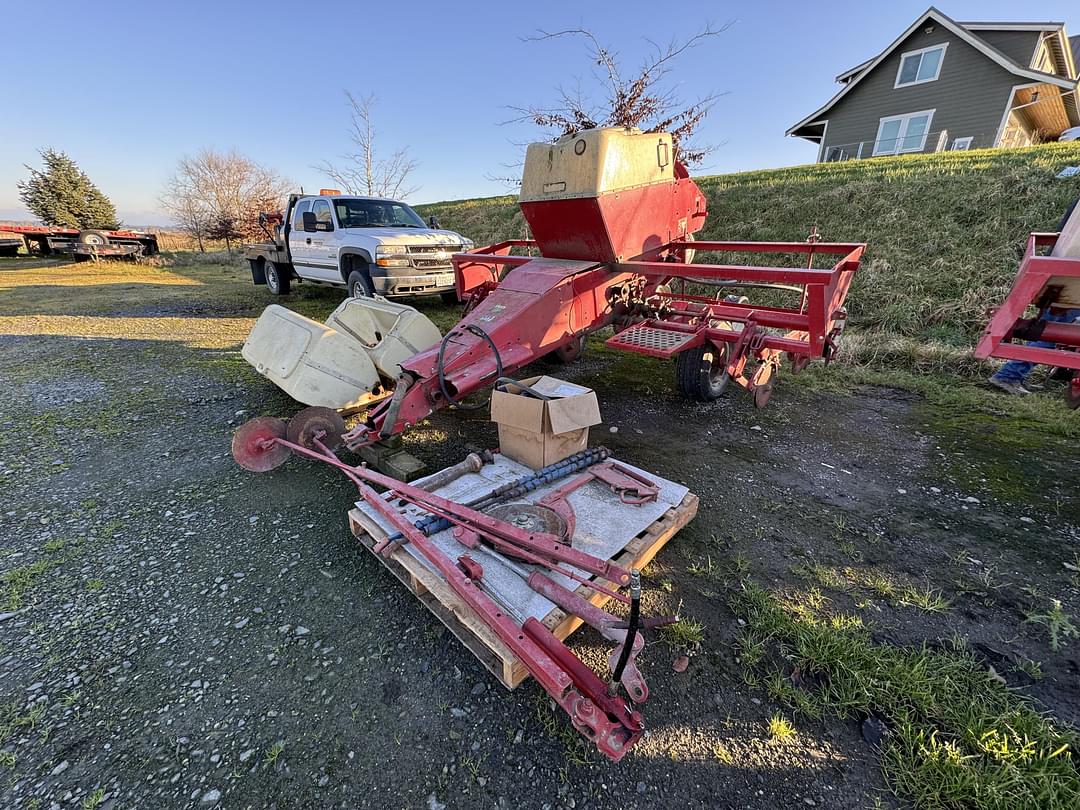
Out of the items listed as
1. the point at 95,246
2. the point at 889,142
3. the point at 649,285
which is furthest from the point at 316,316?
the point at 889,142

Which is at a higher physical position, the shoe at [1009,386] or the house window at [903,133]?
the house window at [903,133]

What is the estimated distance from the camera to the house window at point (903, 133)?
16.6 meters

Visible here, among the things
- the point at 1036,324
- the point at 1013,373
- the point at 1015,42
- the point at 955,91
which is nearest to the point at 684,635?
the point at 1036,324

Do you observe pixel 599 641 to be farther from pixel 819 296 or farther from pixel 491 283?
pixel 491 283

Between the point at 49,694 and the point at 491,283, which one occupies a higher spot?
the point at 491,283

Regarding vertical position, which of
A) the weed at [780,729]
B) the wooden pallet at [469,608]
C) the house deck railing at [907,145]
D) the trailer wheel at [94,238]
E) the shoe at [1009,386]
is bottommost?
the weed at [780,729]

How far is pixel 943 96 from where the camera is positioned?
16.1 m

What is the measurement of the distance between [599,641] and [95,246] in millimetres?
26194

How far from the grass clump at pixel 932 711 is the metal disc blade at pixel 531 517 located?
98cm

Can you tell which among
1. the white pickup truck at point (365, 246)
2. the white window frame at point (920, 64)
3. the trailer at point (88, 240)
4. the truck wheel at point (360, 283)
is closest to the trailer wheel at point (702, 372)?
the white pickup truck at point (365, 246)

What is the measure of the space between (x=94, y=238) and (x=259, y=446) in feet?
78.9

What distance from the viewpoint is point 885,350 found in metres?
6.28

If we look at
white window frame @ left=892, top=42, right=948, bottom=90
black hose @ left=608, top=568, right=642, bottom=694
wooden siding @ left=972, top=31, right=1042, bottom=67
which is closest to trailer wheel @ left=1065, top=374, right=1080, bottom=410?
black hose @ left=608, top=568, right=642, bottom=694

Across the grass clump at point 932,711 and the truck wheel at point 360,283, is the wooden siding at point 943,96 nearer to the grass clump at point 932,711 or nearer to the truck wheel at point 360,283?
the truck wheel at point 360,283
